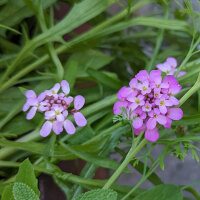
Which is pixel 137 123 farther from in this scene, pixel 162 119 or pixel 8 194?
pixel 8 194

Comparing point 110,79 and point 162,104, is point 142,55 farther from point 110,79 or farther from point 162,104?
point 162,104

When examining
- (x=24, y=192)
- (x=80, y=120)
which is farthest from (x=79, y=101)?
(x=24, y=192)

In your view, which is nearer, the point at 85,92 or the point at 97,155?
the point at 97,155

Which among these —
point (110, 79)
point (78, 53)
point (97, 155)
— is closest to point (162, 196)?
point (97, 155)

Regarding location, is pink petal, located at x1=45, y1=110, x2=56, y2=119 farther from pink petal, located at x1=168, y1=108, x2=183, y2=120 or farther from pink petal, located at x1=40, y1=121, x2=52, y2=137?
pink petal, located at x1=168, y1=108, x2=183, y2=120

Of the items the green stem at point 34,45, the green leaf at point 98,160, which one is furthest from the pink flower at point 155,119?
the green stem at point 34,45

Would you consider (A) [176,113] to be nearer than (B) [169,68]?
Yes

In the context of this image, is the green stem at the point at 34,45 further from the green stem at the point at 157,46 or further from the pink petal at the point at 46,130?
the pink petal at the point at 46,130

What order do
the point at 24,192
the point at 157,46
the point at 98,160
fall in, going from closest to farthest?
the point at 24,192 → the point at 98,160 → the point at 157,46
